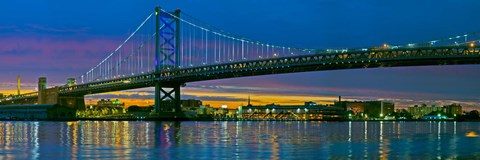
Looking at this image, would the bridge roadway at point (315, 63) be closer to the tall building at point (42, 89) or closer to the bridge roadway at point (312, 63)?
the bridge roadway at point (312, 63)

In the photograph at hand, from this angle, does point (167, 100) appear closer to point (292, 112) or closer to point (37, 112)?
point (37, 112)

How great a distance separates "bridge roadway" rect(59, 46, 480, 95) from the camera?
68250 millimetres

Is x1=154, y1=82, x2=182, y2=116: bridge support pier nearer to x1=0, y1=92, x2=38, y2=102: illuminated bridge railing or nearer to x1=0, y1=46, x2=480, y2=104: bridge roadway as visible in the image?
x1=0, y1=46, x2=480, y2=104: bridge roadway

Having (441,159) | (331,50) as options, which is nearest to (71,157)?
(441,159)

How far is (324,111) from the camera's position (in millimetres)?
170125

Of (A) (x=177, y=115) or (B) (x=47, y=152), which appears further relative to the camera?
(A) (x=177, y=115)

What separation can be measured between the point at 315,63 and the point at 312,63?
28cm

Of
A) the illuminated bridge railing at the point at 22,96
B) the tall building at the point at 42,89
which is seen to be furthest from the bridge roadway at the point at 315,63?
the illuminated bridge railing at the point at 22,96

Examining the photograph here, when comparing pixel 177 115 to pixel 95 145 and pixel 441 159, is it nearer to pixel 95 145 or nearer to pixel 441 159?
pixel 95 145

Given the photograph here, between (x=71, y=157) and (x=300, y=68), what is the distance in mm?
53661

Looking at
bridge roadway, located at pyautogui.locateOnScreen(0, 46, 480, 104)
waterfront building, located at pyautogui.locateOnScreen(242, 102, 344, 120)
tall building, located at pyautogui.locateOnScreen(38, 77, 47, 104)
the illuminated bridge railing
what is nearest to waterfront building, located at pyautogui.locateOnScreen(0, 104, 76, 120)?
tall building, located at pyautogui.locateOnScreen(38, 77, 47, 104)

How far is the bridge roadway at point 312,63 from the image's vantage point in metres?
68.2

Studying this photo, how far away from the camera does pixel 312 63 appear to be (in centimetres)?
7450

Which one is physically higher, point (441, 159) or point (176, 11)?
point (176, 11)
